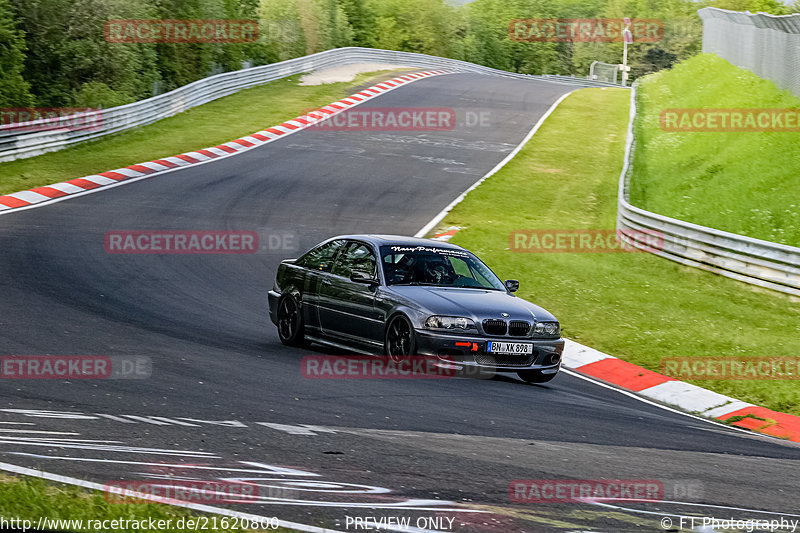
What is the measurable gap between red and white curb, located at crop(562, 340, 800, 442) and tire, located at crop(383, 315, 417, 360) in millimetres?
2795

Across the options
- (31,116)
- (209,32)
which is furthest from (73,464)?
(209,32)

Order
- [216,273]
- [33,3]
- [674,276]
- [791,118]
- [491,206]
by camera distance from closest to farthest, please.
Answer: [216,273] → [674,276] → [491,206] → [791,118] → [33,3]

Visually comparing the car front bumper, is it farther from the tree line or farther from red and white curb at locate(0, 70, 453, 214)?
the tree line

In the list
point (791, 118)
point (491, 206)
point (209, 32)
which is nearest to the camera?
point (491, 206)

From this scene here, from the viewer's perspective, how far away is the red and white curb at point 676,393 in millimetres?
10820

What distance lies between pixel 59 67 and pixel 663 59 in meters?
83.6

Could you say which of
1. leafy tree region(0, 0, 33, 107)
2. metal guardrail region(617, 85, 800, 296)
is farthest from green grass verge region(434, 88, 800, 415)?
leafy tree region(0, 0, 33, 107)

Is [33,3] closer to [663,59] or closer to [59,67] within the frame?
[59,67]

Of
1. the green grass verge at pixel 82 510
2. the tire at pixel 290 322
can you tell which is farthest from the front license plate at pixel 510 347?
the green grass verge at pixel 82 510

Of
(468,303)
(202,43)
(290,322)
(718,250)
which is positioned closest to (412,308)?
(468,303)

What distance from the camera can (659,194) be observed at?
26.0 m

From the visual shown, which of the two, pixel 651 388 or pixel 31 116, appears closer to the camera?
pixel 651 388

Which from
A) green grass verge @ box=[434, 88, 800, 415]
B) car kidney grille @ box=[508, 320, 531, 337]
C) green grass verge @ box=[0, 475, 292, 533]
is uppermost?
green grass verge @ box=[0, 475, 292, 533]

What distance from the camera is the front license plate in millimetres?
10828
